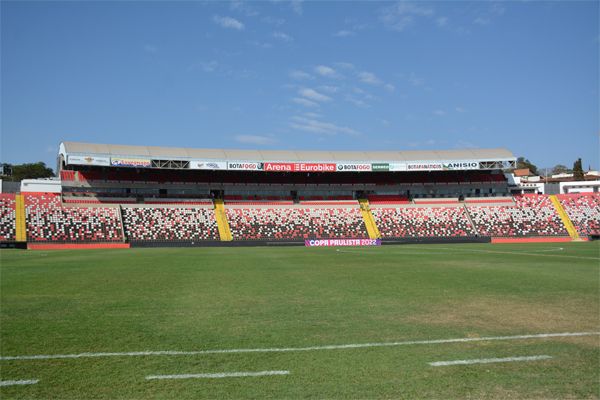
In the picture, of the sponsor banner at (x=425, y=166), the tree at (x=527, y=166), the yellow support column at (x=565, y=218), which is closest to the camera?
the yellow support column at (x=565, y=218)

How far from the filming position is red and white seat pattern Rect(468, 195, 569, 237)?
61.5 meters

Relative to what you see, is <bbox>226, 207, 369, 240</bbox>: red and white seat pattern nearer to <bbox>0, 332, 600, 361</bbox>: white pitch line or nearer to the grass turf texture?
the grass turf texture

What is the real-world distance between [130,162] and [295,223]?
23.3 meters

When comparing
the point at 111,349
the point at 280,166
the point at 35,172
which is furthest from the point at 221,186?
the point at 35,172

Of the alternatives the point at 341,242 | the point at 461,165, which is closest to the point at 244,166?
the point at 341,242

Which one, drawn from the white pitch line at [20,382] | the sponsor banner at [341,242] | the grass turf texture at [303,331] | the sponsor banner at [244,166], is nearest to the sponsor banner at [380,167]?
the sponsor banner at [341,242]

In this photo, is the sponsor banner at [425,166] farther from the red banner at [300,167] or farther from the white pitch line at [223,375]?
the white pitch line at [223,375]

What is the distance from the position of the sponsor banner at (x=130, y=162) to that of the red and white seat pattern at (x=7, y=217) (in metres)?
12.4

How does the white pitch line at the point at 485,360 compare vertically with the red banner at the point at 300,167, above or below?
below

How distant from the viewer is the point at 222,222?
61875mm

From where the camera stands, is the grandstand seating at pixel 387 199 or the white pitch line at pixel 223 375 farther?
the grandstand seating at pixel 387 199

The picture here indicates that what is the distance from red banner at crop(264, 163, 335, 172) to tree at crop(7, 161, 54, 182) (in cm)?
7782

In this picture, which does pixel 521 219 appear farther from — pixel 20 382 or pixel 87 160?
pixel 20 382

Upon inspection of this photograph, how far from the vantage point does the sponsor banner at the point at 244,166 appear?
65438 millimetres
